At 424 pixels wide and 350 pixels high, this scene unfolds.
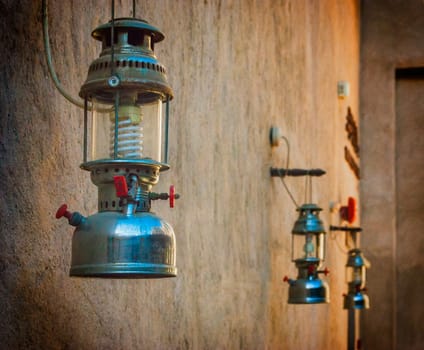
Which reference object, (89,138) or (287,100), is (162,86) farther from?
(287,100)

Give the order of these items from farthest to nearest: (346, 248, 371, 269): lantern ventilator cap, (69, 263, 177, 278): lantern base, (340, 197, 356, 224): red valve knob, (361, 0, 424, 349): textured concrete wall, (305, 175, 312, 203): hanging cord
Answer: (361, 0, 424, 349): textured concrete wall < (340, 197, 356, 224): red valve knob < (346, 248, 371, 269): lantern ventilator cap < (305, 175, 312, 203): hanging cord < (69, 263, 177, 278): lantern base

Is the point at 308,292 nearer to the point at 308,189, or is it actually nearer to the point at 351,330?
the point at 308,189

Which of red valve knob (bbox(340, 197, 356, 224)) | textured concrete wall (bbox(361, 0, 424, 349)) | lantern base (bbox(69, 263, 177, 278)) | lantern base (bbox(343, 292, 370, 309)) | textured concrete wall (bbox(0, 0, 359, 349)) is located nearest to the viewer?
lantern base (bbox(69, 263, 177, 278))

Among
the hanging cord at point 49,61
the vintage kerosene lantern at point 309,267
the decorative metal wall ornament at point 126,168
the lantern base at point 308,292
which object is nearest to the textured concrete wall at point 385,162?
the vintage kerosene lantern at point 309,267

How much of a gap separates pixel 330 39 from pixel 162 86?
6926mm

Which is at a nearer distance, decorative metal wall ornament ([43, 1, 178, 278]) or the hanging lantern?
decorative metal wall ornament ([43, 1, 178, 278])

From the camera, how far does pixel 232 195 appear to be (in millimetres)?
4957

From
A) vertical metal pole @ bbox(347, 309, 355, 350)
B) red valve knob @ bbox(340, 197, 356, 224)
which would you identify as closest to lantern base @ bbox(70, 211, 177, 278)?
red valve knob @ bbox(340, 197, 356, 224)

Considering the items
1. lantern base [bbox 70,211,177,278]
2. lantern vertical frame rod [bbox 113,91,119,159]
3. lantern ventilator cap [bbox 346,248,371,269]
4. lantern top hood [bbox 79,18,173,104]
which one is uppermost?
lantern top hood [bbox 79,18,173,104]

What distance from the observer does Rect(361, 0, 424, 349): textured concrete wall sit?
12078 millimetres

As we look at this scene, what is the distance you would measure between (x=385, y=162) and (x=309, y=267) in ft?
23.2

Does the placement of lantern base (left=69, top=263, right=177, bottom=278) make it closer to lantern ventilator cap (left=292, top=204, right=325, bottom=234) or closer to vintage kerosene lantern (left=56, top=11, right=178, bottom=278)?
vintage kerosene lantern (left=56, top=11, right=178, bottom=278)

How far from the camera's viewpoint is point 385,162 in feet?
40.6

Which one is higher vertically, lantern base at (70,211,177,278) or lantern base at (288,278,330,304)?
lantern base at (70,211,177,278)
